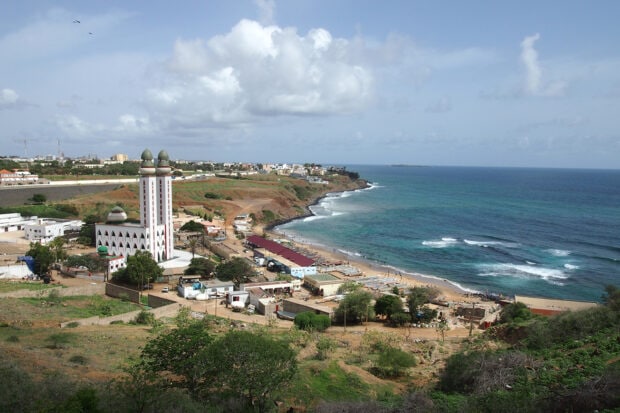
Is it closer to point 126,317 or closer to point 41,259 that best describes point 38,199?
point 41,259

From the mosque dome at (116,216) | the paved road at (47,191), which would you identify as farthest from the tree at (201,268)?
the paved road at (47,191)

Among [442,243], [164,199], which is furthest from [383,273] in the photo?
[164,199]

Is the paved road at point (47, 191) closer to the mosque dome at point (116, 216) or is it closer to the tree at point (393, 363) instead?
the mosque dome at point (116, 216)

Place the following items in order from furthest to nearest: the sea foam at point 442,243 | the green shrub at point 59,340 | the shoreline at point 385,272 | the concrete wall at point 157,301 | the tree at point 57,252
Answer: the sea foam at point 442,243
the shoreline at point 385,272
the tree at point 57,252
the concrete wall at point 157,301
the green shrub at point 59,340

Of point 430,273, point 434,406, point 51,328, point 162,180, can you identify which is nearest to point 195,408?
point 434,406

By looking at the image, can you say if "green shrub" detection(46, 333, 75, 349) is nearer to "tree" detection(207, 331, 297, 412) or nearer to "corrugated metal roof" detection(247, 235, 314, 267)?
"tree" detection(207, 331, 297, 412)

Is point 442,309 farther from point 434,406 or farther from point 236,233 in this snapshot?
point 236,233
